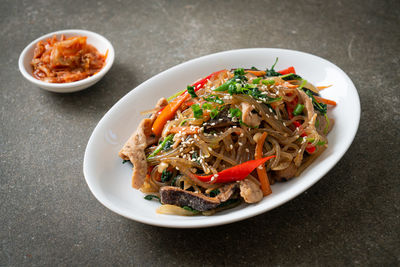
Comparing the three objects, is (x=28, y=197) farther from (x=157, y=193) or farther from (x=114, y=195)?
(x=157, y=193)

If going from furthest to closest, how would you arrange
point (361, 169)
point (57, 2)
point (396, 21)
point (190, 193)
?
point (57, 2), point (396, 21), point (361, 169), point (190, 193)

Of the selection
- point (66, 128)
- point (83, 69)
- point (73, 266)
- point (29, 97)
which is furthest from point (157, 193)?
point (29, 97)

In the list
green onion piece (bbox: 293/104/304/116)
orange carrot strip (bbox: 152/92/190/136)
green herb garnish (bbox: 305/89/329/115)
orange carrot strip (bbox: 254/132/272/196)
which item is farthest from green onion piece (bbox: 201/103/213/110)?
green herb garnish (bbox: 305/89/329/115)

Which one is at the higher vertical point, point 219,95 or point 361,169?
point 219,95

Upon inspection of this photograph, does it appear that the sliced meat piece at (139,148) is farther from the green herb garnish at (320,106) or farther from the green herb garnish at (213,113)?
the green herb garnish at (320,106)

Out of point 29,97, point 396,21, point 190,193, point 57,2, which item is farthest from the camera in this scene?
point 57,2

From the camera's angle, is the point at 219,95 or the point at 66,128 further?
the point at 66,128

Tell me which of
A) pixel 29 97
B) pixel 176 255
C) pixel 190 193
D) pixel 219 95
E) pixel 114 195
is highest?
pixel 219 95
